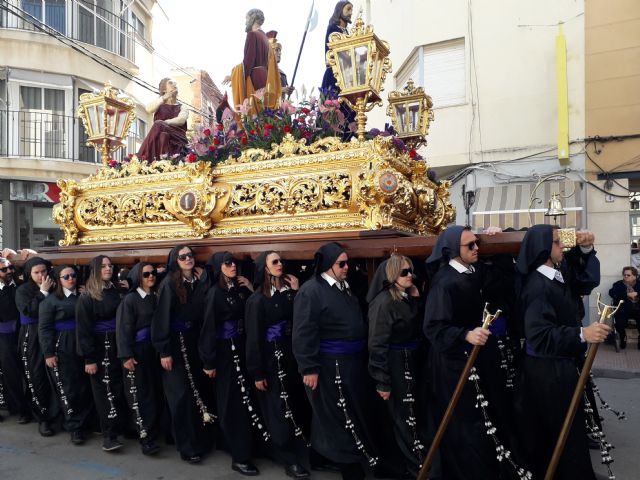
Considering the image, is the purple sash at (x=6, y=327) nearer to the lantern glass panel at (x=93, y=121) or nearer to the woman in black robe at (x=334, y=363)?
the lantern glass panel at (x=93, y=121)

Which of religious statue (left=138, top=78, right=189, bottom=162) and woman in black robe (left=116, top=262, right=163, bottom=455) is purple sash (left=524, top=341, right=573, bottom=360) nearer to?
woman in black robe (left=116, top=262, right=163, bottom=455)

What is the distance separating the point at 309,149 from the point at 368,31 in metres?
1.15

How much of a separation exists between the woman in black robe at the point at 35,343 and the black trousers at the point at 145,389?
3.96 feet

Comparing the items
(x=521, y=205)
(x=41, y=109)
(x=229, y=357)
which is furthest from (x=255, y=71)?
(x=41, y=109)

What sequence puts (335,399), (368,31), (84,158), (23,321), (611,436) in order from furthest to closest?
1. (84,158)
2. (23,321)
3. (611,436)
4. (368,31)
5. (335,399)

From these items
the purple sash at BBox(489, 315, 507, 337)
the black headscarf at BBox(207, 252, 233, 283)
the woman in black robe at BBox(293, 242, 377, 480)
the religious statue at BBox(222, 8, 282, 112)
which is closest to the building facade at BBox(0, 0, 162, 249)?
the religious statue at BBox(222, 8, 282, 112)

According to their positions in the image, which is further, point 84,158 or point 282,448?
point 84,158

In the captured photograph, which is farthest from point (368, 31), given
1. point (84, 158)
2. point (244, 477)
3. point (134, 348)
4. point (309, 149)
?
point (84, 158)

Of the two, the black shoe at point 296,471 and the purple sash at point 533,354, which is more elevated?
the purple sash at point 533,354

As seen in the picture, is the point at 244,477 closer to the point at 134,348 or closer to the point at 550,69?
the point at 134,348

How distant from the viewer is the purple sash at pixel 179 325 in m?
4.93

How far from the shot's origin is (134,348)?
500cm

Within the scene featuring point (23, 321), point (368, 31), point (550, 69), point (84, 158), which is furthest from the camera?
point (84, 158)

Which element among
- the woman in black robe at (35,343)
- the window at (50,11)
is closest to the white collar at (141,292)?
the woman in black robe at (35,343)
